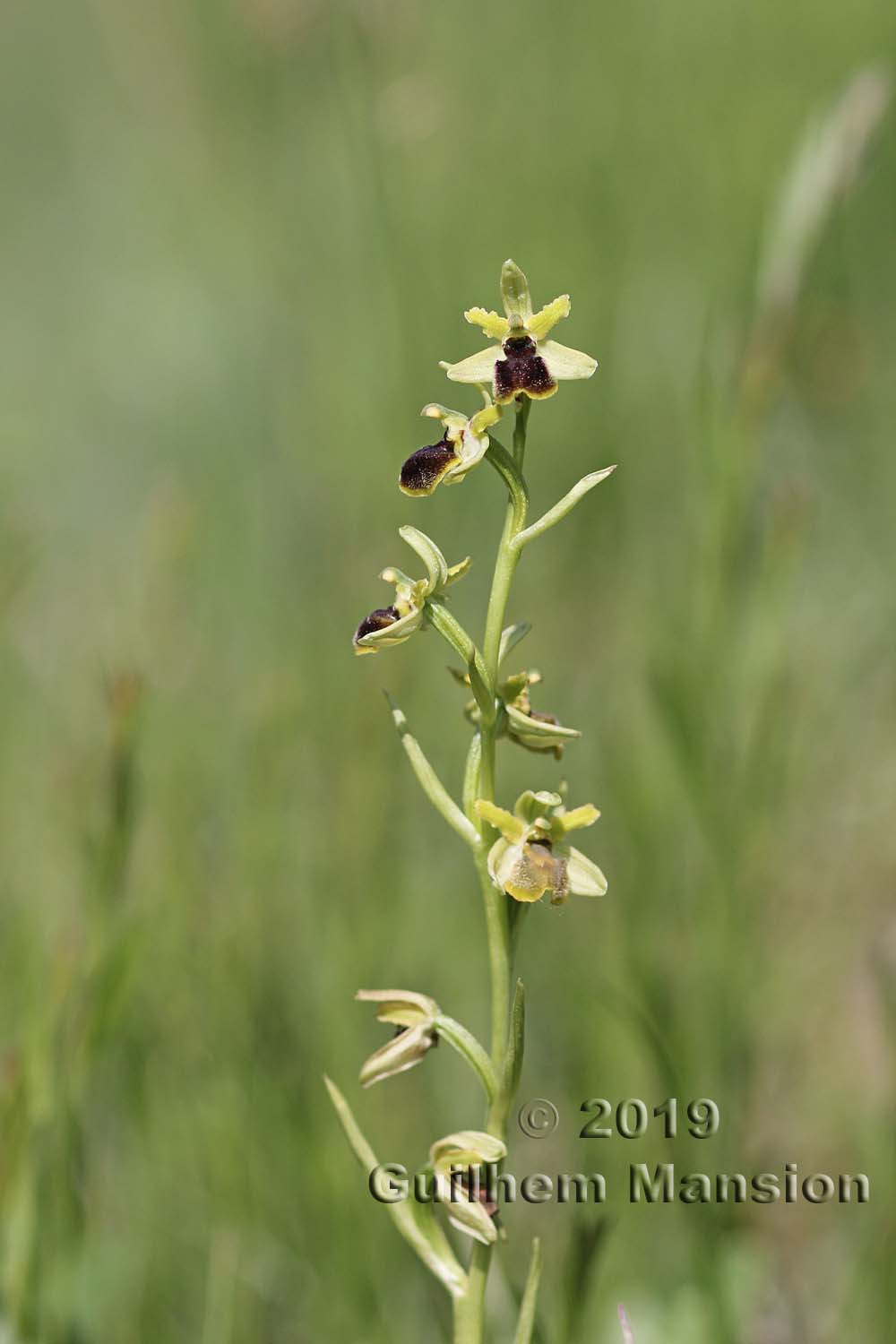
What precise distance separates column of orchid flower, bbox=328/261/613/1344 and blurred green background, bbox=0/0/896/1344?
0.70ft

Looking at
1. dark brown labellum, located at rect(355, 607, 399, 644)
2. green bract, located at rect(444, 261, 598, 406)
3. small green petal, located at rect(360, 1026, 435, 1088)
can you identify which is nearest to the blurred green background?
small green petal, located at rect(360, 1026, 435, 1088)

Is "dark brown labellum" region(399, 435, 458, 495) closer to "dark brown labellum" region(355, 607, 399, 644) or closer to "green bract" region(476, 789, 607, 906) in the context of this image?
"dark brown labellum" region(355, 607, 399, 644)

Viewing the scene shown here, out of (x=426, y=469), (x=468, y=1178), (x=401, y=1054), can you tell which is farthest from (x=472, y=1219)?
(x=426, y=469)

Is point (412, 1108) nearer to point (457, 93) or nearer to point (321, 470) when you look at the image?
point (321, 470)

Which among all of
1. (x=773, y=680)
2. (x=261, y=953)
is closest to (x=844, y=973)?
(x=773, y=680)

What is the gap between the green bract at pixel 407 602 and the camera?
1.59 m

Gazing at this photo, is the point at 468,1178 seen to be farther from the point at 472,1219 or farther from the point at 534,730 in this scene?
the point at 534,730

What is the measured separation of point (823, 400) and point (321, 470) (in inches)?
83.6

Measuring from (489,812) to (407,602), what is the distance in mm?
313

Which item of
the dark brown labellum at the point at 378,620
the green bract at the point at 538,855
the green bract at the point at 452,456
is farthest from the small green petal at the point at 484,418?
the green bract at the point at 538,855

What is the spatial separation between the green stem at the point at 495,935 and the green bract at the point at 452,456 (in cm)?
5

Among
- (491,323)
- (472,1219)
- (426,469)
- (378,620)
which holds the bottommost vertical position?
(472,1219)

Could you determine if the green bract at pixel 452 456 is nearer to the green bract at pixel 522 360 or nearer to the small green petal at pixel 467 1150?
the green bract at pixel 522 360

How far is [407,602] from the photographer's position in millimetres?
1648
